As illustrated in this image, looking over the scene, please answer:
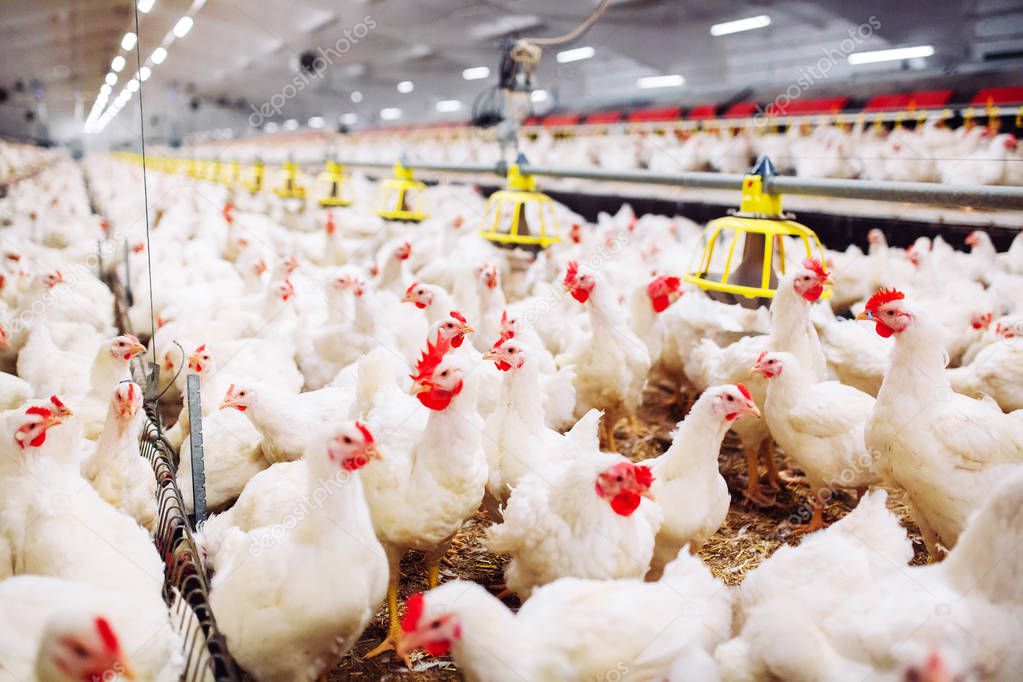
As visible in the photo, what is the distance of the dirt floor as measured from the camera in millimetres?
2010

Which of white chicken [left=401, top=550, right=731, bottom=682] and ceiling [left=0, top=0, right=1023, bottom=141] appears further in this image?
ceiling [left=0, top=0, right=1023, bottom=141]

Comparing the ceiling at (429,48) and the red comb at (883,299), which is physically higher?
the ceiling at (429,48)

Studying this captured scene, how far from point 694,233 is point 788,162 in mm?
1865

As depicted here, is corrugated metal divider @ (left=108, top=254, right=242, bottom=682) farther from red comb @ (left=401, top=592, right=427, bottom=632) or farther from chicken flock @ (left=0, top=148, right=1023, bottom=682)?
red comb @ (left=401, top=592, right=427, bottom=632)

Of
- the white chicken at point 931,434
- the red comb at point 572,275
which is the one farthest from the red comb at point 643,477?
the red comb at point 572,275

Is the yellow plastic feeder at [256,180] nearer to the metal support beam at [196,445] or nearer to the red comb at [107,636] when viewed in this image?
the metal support beam at [196,445]

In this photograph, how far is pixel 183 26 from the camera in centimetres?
355

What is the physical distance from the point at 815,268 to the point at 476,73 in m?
8.03

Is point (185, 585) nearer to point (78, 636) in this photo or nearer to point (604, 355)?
point (78, 636)

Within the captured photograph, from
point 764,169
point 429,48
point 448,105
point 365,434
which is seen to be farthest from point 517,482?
point 448,105

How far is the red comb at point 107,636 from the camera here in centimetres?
119

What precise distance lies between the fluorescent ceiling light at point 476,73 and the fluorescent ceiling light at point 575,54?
121 centimetres

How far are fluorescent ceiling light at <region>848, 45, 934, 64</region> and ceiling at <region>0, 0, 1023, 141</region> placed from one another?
118mm

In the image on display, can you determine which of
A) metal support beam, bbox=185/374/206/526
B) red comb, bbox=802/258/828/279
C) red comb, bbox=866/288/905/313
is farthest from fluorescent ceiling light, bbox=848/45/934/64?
metal support beam, bbox=185/374/206/526
